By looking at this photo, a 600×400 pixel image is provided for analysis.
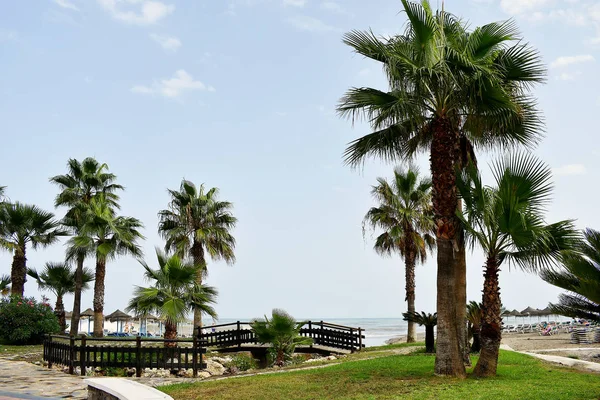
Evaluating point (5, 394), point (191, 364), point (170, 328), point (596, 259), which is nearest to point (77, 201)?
point (170, 328)

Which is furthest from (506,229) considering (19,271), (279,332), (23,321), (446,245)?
(19,271)

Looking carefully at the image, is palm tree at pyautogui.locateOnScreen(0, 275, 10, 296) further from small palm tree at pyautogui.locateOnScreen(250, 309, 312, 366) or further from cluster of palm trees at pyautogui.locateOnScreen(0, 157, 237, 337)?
small palm tree at pyautogui.locateOnScreen(250, 309, 312, 366)

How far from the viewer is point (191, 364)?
17078 mm

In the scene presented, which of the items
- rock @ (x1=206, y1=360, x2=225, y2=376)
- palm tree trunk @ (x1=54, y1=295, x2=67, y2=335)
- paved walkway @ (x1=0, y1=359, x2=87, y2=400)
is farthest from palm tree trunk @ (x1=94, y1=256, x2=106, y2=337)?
paved walkway @ (x1=0, y1=359, x2=87, y2=400)

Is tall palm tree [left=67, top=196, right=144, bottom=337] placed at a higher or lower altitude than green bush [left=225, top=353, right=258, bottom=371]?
higher

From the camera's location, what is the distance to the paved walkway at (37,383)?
12.3 meters

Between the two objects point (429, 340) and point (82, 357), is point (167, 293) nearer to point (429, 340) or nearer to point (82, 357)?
point (82, 357)

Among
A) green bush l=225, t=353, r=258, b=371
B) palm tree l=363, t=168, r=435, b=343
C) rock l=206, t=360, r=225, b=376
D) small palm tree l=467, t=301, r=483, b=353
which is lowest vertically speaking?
green bush l=225, t=353, r=258, b=371

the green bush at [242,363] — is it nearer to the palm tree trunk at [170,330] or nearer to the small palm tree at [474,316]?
the palm tree trunk at [170,330]

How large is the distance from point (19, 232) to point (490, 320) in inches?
1078

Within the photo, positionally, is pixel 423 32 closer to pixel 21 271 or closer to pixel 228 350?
pixel 228 350

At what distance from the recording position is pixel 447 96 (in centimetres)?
1255

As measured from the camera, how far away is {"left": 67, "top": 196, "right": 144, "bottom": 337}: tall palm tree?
26.0 metres

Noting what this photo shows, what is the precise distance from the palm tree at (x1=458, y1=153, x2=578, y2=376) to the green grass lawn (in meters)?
1.21
